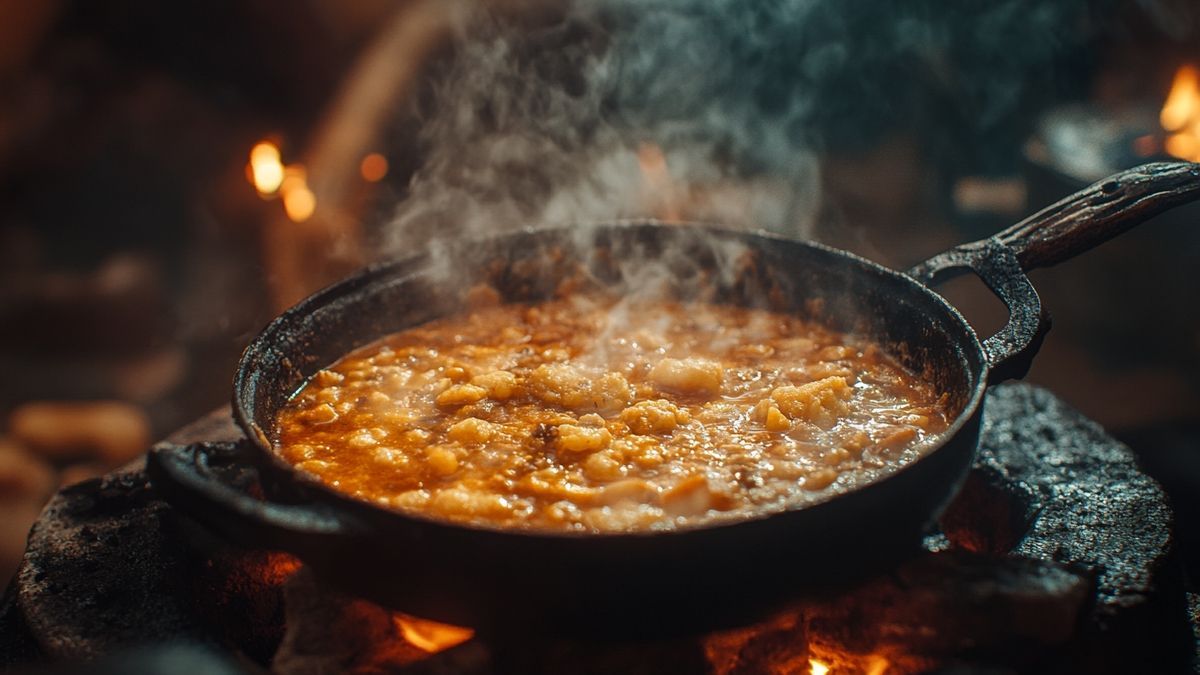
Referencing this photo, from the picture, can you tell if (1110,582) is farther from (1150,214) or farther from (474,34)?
(474,34)

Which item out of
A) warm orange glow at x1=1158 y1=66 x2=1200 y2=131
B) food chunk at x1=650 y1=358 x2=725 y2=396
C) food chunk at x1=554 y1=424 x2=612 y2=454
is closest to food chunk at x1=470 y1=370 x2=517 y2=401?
food chunk at x1=554 y1=424 x2=612 y2=454

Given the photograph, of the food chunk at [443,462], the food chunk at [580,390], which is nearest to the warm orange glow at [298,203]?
the food chunk at [580,390]

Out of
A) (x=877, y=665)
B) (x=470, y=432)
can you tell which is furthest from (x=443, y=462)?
(x=877, y=665)

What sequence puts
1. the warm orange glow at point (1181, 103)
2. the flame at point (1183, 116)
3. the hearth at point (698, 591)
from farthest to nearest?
the warm orange glow at point (1181, 103) < the flame at point (1183, 116) < the hearth at point (698, 591)

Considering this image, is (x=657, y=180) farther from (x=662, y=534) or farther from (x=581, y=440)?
(x=662, y=534)

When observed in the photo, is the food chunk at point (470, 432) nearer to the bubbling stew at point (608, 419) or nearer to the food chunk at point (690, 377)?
the bubbling stew at point (608, 419)

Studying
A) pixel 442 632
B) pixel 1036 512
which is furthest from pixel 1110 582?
pixel 442 632
